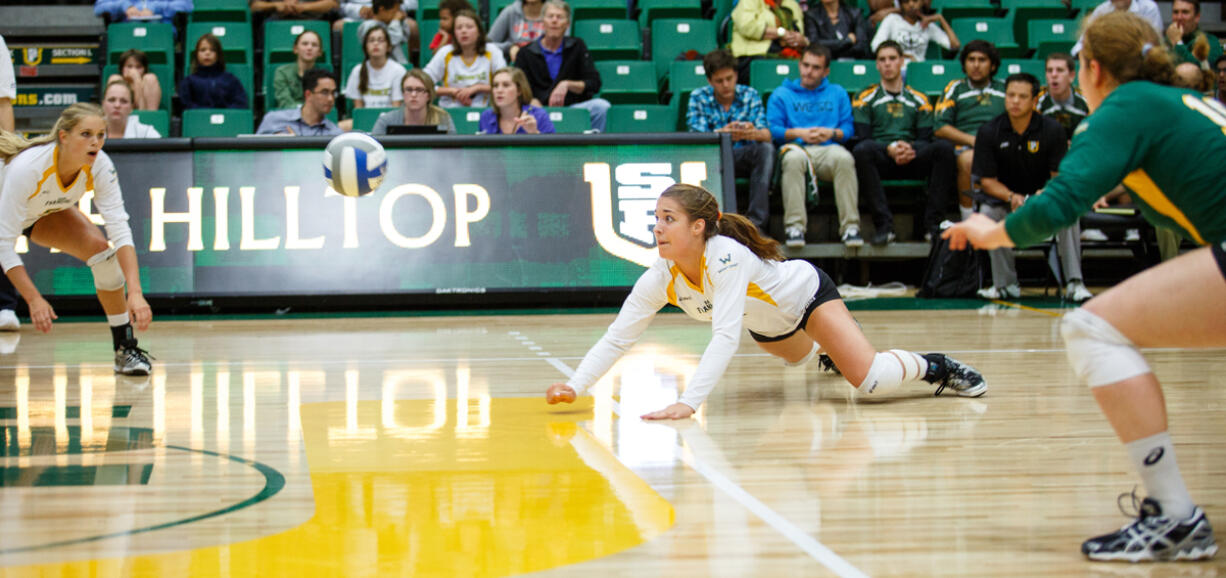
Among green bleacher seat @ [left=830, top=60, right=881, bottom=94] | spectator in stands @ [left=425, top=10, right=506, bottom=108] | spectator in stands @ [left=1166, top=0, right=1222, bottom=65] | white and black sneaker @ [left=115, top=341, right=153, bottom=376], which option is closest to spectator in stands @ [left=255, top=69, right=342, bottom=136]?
spectator in stands @ [left=425, top=10, right=506, bottom=108]

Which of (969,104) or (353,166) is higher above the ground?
(969,104)

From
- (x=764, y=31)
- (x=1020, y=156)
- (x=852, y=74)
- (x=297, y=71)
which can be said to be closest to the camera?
(x=1020, y=156)

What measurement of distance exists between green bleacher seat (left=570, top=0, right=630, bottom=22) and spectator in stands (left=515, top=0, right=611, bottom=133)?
162 centimetres

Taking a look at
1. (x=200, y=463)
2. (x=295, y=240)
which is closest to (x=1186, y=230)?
(x=200, y=463)

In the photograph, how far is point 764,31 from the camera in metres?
12.3

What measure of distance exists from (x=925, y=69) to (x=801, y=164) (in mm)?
2410

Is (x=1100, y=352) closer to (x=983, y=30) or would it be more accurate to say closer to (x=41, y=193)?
(x=41, y=193)

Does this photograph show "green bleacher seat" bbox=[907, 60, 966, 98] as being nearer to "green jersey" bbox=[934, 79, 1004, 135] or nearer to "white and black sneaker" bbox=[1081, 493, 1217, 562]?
"green jersey" bbox=[934, 79, 1004, 135]

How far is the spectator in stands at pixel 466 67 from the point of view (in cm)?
1126

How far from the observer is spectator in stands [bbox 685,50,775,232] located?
10.4 metres

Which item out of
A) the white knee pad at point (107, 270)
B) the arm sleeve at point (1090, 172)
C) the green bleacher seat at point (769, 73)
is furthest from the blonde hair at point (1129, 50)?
the green bleacher seat at point (769, 73)

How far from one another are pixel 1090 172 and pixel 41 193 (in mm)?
5271

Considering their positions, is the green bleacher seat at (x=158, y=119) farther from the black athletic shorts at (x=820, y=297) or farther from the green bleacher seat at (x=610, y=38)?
the black athletic shorts at (x=820, y=297)

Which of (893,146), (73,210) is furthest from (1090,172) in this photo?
(893,146)
